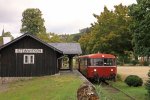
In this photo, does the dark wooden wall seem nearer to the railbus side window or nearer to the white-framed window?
the white-framed window

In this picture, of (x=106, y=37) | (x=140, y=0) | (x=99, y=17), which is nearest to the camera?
(x=140, y=0)

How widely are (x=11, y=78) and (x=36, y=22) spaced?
69.7 m

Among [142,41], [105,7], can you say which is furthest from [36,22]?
[142,41]

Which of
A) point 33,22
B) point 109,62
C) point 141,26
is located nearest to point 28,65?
point 109,62

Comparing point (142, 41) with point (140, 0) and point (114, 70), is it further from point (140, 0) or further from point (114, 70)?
point (114, 70)

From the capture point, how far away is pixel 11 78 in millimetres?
38250

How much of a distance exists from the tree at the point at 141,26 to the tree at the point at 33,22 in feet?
268

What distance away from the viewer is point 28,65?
3859 cm

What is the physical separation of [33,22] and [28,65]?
69.0 meters

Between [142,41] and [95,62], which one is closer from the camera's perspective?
[142,41]

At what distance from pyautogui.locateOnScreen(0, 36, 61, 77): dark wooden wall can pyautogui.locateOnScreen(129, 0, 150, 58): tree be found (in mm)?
15446

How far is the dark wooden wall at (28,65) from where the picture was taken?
38500mm

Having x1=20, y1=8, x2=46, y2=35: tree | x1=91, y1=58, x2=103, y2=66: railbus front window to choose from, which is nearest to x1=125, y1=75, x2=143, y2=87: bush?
x1=91, y1=58, x2=103, y2=66: railbus front window

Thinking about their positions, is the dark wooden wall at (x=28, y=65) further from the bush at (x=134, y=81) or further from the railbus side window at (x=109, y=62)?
the bush at (x=134, y=81)
